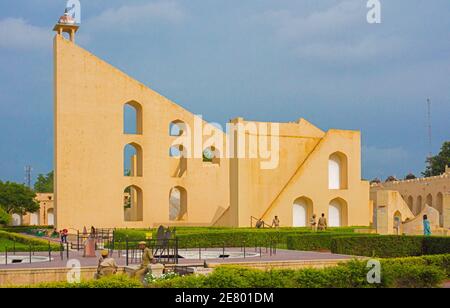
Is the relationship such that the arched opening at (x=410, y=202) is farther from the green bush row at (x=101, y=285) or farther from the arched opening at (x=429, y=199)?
the green bush row at (x=101, y=285)

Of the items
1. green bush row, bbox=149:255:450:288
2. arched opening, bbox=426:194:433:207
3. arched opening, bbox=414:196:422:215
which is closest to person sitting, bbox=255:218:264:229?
green bush row, bbox=149:255:450:288

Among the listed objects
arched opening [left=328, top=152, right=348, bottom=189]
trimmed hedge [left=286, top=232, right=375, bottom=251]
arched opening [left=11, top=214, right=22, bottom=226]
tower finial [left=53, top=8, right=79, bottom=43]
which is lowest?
arched opening [left=11, top=214, right=22, bottom=226]

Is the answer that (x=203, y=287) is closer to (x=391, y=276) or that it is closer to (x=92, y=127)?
(x=391, y=276)

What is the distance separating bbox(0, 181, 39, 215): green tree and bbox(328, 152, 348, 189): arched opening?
1125 inches

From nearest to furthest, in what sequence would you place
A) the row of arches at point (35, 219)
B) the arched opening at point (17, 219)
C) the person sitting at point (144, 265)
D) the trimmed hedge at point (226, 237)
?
1. the person sitting at point (144, 265)
2. the trimmed hedge at point (226, 237)
3. the row of arches at point (35, 219)
4. the arched opening at point (17, 219)

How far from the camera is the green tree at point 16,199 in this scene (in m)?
52.2

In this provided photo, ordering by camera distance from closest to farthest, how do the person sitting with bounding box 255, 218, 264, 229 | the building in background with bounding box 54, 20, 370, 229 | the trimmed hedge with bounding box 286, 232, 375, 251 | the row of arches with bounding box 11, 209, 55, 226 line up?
the trimmed hedge with bounding box 286, 232, 375, 251 → the person sitting with bounding box 255, 218, 264, 229 → the building in background with bounding box 54, 20, 370, 229 → the row of arches with bounding box 11, 209, 55, 226

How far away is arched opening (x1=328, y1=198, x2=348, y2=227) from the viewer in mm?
33500

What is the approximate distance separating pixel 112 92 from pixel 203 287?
2581 cm

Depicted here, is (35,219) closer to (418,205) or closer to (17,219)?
(17,219)

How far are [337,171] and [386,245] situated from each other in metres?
14.3

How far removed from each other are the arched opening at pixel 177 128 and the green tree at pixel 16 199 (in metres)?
20.3

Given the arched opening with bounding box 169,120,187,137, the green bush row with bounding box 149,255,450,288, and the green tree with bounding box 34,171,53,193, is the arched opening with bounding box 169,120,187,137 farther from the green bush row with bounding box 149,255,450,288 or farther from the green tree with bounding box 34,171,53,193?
the green tree with bounding box 34,171,53,193

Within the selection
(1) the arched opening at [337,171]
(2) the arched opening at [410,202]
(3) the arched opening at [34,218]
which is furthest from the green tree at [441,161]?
(3) the arched opening at [34,218]
